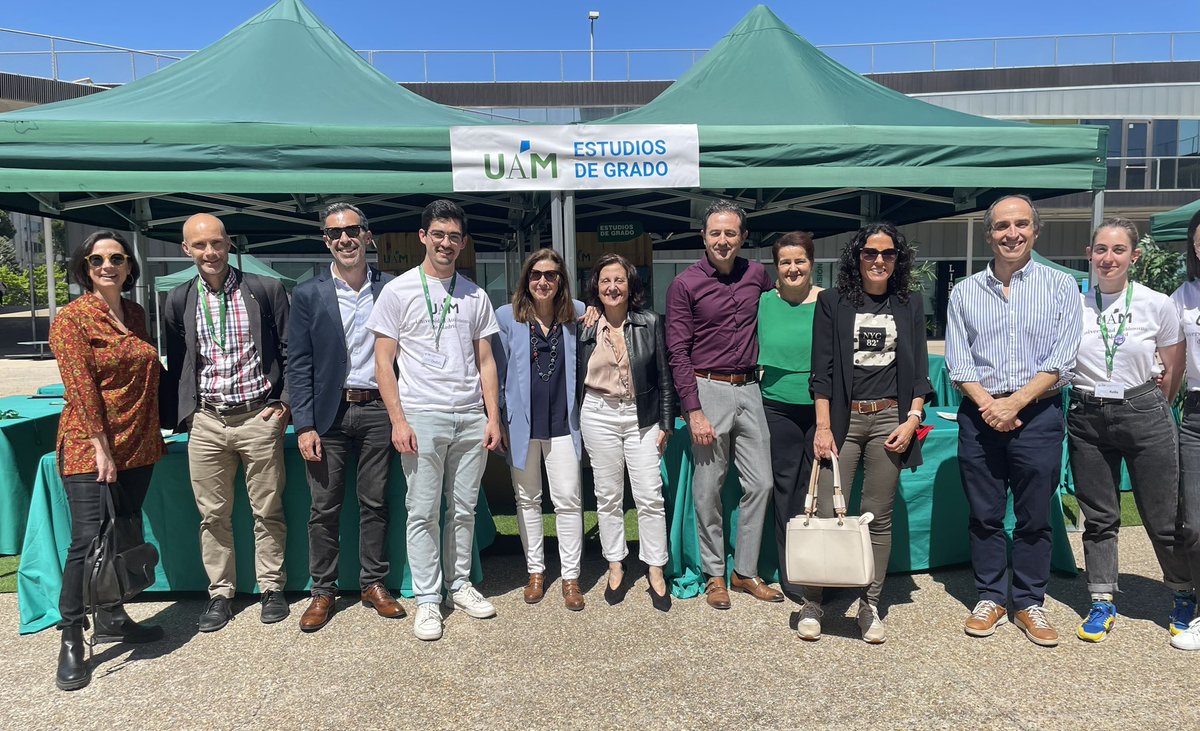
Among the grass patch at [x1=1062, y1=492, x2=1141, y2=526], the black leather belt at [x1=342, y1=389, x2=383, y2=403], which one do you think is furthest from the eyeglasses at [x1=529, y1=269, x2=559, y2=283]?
the grass patch at [x1=1062, y1=492, x2=1141, y2=526]

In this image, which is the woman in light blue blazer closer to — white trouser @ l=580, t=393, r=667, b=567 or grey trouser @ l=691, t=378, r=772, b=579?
white trouser @ l=580, t=393, r=667, b=567

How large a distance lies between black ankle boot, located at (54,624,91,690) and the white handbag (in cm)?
293

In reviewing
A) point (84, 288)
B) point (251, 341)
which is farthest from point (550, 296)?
point (84, 288)

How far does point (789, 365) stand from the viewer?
343cm

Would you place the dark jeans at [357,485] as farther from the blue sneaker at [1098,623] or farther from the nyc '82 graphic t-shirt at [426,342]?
the blue sneaker at [1098,623]

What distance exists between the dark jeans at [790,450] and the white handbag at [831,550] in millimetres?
398

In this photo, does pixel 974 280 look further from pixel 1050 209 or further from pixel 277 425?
pixel 1050 209

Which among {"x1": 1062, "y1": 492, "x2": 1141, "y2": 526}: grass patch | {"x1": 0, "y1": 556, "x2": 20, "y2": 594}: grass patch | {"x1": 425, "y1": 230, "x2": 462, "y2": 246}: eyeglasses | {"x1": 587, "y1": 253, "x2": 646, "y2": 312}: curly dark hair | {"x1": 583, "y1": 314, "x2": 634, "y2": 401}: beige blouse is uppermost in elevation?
{"x1": 425, "y1": 230, "x2": 462, "y2": 246}: eyeglasses

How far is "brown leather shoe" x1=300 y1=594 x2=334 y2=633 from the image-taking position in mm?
3383

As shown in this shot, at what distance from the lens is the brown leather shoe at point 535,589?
366 centimetres

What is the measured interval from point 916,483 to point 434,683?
2.66 meters

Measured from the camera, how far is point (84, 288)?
3119 millimetres

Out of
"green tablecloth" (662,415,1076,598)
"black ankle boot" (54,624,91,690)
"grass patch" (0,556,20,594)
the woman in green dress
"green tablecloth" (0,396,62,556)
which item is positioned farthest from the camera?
"green tablecloth" (0,396,62,556)

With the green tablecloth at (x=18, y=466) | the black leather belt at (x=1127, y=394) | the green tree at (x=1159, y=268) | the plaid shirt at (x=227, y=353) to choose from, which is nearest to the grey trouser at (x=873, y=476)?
the black leather belt at (x=1127, y=394)
